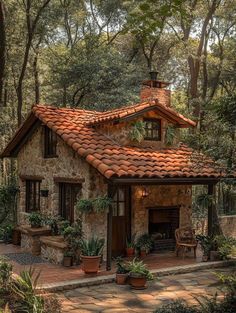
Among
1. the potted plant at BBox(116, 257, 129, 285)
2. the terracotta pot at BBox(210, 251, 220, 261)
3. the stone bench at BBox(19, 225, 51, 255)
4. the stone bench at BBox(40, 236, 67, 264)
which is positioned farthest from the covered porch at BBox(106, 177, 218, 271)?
the stone bench at BBox(19, 225, 51, 255)

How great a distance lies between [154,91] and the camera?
14781 millimetres

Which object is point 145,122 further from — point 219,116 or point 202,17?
point 202,17

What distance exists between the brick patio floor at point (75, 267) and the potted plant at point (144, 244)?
207 mm

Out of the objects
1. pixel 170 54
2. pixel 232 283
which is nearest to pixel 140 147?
pixel 232 283

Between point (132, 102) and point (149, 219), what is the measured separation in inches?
365

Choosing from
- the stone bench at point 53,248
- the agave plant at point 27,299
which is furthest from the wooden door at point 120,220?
the agave plant at point 27,299

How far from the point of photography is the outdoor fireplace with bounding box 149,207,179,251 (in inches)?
514

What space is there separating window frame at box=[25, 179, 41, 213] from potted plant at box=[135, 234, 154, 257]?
422 cm

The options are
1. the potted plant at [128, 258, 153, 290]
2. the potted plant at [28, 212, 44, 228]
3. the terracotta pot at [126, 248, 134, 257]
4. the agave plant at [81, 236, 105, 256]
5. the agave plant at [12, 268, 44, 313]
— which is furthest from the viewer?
the potted plant at [28, 212, 44, 228]

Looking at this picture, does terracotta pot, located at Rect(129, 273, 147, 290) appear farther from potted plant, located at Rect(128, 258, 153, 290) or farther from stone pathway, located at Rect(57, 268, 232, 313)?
stone pathway, located at Rect(57, 268, 232, 313)

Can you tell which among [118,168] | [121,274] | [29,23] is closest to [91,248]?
[121,274]

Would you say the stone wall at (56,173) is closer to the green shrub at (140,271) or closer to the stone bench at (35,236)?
the stone bench at (35,236)

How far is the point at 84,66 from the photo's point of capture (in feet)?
70.3

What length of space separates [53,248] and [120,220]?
216 centimetres
